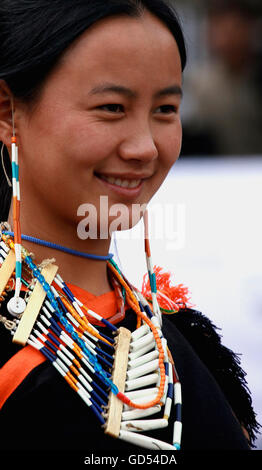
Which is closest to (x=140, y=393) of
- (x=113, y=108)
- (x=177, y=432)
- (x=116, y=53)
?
(x=177, y=432)

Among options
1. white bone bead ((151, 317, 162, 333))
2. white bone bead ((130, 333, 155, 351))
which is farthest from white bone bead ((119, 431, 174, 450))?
white bone bead ((151, 317, 162, 333))

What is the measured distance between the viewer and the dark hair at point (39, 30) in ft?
4.80

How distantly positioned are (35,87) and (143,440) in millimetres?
768

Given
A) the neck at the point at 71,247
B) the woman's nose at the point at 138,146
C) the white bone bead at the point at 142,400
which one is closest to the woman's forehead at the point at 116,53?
the woman's nose at the point at 138,146

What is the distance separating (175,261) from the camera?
11.3ft

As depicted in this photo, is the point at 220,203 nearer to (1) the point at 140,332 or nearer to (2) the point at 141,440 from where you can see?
(1) the point at 140,332

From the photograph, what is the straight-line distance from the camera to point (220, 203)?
3.86 m

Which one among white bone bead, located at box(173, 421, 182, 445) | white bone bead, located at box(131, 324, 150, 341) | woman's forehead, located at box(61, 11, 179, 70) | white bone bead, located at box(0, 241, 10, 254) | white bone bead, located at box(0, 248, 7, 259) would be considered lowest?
white bone bead, located at box(173, 421, 182, 445)

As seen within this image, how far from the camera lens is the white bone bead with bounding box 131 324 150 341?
1.64 metres

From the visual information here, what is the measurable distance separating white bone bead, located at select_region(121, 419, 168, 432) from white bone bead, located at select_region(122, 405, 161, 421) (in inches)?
0.5

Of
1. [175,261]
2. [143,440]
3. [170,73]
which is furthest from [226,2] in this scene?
[143,440]

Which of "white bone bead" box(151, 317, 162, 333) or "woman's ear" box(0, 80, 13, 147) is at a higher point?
"woman's ear" box(0, 80, 13, 147)

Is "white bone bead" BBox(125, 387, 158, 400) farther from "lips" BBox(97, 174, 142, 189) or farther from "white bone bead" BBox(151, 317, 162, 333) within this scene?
"lips" BBox(97, 174, 142, 189)

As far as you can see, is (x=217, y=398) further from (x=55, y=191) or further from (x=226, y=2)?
(x=226, y=2)
